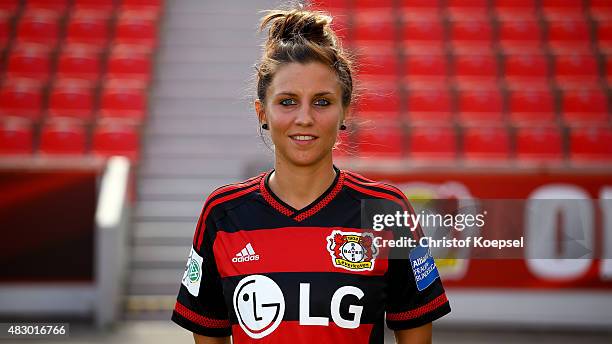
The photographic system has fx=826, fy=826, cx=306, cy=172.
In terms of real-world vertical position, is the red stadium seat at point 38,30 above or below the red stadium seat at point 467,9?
below

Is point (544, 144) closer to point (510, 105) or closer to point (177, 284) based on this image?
point (510, 105)

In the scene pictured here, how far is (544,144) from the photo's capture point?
850 cm

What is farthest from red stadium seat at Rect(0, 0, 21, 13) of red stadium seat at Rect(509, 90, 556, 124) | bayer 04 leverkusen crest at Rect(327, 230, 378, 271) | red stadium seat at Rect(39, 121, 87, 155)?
bayer 04 leverkusen crest at Rect(327, 230, 378, 271)

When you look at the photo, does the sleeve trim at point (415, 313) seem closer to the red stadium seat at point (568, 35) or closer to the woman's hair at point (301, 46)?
the woman's hair at point (301, 46)

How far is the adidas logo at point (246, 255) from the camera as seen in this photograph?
201 cm

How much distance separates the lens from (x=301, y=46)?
6.62 ft

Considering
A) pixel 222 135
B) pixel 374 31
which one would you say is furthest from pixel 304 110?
pixel 374 31

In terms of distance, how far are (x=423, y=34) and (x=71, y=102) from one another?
445cm

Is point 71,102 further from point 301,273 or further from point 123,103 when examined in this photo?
point 301,273

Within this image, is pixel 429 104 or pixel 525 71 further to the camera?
pixel 525 71

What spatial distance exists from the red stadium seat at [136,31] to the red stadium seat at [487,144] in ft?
13.7

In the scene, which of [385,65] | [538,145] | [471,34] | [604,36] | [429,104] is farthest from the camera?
[471,34]

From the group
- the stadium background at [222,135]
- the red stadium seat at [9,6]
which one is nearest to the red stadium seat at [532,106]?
the stadium background at [222,135]

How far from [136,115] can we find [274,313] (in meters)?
7.48
